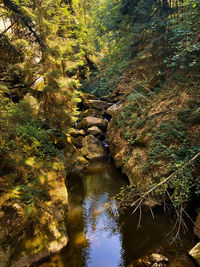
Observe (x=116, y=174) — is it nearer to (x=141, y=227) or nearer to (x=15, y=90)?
(x=141, y=227)

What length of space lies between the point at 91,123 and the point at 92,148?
246cm

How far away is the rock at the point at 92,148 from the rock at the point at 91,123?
1483 millimetres

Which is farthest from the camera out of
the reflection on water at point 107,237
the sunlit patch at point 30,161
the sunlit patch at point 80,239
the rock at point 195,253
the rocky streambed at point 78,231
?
the sunlit patch at point 30,161

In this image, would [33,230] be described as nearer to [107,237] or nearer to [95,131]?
[107,237]

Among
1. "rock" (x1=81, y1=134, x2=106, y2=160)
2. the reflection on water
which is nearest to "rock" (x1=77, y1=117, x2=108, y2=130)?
"rock" (x1=81, y1=134, x2=106, y2=160)

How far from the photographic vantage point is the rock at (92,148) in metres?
11.8

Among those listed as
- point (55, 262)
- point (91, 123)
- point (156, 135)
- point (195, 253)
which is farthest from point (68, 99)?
point (195, 253)

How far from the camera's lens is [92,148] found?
12070 mm

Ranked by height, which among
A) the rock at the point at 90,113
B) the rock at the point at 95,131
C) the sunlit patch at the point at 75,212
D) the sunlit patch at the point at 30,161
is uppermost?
the sunlit patch at the point at 30,161

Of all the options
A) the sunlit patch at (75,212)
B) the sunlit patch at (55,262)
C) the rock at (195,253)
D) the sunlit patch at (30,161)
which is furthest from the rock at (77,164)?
the rock at (195,253)

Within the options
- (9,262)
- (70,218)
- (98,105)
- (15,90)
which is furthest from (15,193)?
(98,105)

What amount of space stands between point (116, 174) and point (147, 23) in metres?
10.3

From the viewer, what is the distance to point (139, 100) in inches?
413

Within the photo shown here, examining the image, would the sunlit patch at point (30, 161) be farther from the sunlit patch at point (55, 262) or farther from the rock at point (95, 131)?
the rock at point (95, 131)
